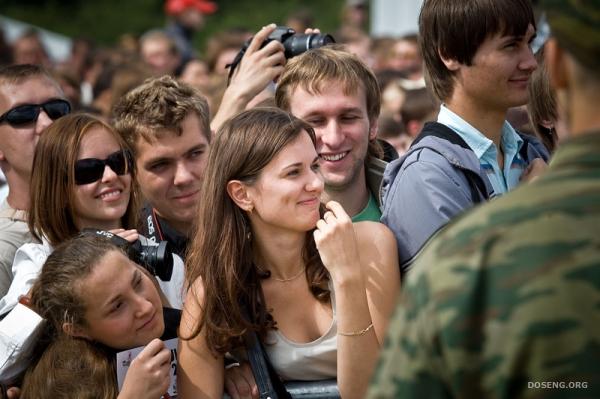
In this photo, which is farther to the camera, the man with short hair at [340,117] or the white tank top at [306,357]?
the man with short hair at [340,117]

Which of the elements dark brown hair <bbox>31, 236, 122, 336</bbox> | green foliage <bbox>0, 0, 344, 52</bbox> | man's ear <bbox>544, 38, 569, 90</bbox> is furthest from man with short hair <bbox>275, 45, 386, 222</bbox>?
green foliage <bbox>0, 0, 344, 52</bbox>

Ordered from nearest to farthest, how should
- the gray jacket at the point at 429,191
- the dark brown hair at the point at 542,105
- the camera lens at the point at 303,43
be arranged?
the gray jacket at the point at 429,191 < the dark brown hair at the point at 542,105 < the camera lens at the point at 303,43

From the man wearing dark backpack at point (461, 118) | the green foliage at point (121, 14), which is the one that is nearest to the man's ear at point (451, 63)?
the man wearing dark backpack at point (461, 118)

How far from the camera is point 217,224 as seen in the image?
364 centimetres

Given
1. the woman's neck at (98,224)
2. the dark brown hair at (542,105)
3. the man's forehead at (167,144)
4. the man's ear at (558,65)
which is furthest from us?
the man's forehead at (167,144)

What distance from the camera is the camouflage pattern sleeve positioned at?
5.11 feet

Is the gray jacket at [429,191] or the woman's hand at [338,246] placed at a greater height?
the gray jacket at [429,191]

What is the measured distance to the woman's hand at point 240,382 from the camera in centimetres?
356

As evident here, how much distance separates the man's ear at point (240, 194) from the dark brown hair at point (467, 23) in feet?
2.81

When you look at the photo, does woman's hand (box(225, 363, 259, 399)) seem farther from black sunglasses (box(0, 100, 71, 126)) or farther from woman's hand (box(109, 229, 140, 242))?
black sunglasses (box(0, 100, 71, 126))

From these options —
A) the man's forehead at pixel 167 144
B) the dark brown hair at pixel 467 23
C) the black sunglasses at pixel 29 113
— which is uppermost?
the dark brown hair at pixel 467 23

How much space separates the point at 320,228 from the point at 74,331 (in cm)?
106

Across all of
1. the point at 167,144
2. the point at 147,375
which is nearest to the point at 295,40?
the point at 167,144

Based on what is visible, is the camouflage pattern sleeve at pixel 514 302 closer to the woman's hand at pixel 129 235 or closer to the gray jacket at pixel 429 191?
the gray jacket at pixel 429 191
